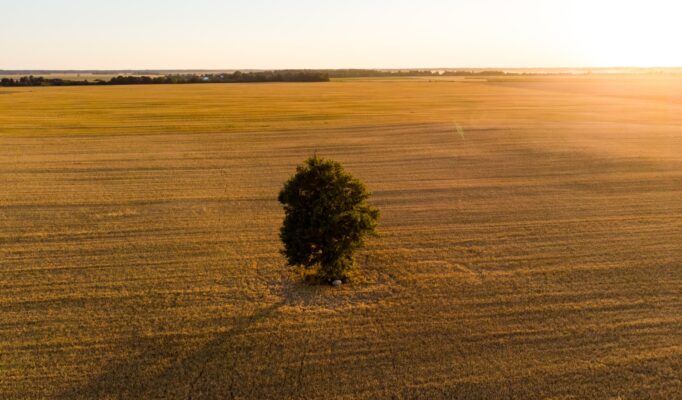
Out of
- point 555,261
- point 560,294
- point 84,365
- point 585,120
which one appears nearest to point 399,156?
point 555,261

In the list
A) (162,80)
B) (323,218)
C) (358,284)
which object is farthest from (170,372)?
(162,80)

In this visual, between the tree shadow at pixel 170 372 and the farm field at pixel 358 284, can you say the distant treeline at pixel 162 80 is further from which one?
the tree shadow at pixel 170 372

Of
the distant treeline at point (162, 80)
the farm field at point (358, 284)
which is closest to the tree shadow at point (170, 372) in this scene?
the farm field at point (358, 284)

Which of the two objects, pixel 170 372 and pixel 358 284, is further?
pixel 358 284

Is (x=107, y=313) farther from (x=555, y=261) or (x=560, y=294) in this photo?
(x=555, y=261)

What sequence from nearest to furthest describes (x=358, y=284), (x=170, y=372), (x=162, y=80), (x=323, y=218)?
(x=170, y=372) < (x=323, y=218) < (x=358, y=284) < (x=162, y=80)

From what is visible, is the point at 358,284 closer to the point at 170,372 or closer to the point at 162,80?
the point at 170,372
